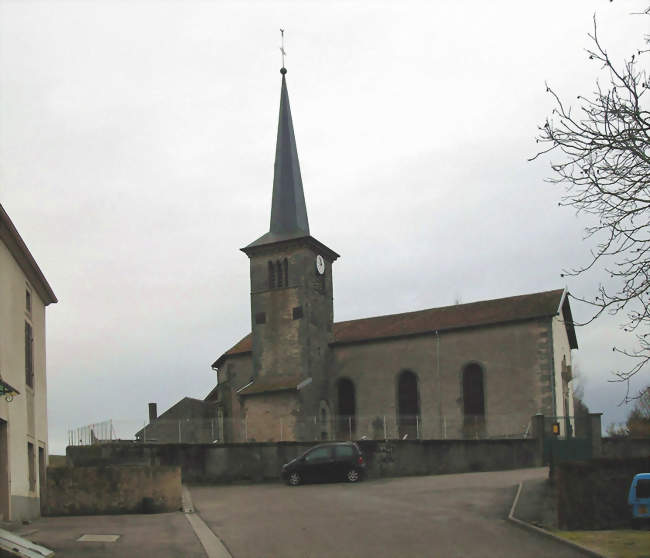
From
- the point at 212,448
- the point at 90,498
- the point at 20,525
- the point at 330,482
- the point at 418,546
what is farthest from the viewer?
the point at 212,448

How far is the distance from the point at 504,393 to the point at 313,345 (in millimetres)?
10524

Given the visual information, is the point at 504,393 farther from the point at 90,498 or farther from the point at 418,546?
the point at 418,546

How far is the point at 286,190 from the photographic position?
51.2 meters

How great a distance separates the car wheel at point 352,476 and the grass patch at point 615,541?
1118cm

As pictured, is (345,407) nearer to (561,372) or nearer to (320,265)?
(320,265)

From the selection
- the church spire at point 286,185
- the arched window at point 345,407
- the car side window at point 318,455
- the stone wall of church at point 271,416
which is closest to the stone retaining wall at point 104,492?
the car side window at point 318,455

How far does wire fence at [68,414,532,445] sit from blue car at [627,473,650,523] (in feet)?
66.6

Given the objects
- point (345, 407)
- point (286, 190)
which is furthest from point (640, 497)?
point (286, 190)

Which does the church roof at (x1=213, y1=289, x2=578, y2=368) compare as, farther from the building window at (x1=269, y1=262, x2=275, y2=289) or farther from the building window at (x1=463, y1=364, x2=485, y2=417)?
the building window at (x1=269, y1=262, x2=275, y2=289)

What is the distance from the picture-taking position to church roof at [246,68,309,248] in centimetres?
5003

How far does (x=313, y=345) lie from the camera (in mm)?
47656

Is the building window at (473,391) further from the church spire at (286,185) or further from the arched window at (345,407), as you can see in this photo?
the church spire at (286,185)

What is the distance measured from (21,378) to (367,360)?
89.5ft

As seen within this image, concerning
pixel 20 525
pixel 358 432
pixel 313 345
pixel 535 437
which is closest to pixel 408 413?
pixel 358 432
